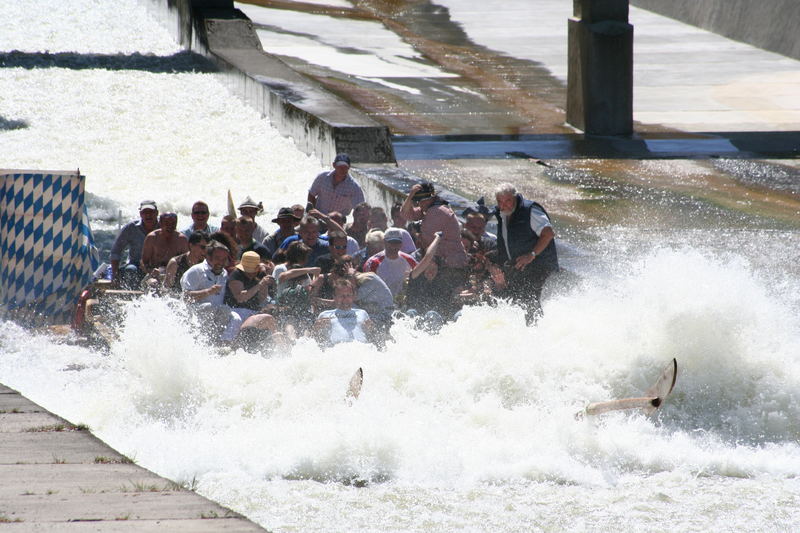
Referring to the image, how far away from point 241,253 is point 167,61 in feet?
53.5

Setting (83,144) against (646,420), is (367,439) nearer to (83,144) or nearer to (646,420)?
(646,420)

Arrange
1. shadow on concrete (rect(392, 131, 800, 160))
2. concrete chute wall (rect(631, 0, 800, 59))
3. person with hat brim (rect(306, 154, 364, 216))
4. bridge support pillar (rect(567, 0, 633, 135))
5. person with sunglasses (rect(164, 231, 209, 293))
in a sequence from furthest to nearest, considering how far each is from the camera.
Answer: concrete chute wall (rect(631, 0, 800, 59))
bridge support pillar (rect(567, 0, 633, 135))
shadow on concrete (rect(392, 131, 800, 160))
person with hat brim (rect(306, 154, 364, 216))
person with sunglasses (rect(164, 231, 209, 293))

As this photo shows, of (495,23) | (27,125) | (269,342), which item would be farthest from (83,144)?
(495,23)

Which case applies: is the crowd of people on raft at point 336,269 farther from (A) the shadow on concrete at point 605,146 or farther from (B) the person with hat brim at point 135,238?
(A) the shadow on concrete at point 605,146

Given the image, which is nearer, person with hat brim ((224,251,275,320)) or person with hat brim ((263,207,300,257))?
person with hat brim ((224,251,275,320))

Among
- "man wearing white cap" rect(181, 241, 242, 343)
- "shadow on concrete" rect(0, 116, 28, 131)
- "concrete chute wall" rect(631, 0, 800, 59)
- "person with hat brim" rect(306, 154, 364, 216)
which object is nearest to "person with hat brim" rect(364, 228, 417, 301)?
"man wearing white cap" rect(181, 241, 242, 343)

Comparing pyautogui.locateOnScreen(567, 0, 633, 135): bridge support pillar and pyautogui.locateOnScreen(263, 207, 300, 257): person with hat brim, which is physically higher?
pyautogui.locateOnScreen(567, 0, 633, 135): bridge support pillar

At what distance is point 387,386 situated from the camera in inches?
349

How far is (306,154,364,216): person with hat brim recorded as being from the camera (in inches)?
497

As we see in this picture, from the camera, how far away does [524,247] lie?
9.73m

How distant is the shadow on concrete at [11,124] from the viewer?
1992 centimetres

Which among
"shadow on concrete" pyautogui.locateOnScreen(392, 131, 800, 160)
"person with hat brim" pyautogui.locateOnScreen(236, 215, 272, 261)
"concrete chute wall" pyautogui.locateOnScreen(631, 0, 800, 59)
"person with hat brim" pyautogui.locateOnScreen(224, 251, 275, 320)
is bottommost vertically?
"shadow on concrete" pyautogui.locateOnScreen(392, 131, 800, 160)

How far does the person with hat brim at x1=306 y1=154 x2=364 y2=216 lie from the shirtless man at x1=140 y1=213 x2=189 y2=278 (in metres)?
2.45

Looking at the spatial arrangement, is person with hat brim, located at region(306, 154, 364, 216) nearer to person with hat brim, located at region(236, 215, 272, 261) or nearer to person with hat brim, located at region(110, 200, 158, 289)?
person with hat brim, located at region(236, 215, 272, 261)
